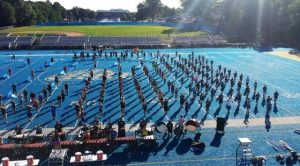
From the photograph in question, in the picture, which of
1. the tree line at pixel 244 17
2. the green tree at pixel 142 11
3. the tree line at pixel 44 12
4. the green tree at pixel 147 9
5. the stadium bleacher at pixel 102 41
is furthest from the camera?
the green tree at pixel 147 9

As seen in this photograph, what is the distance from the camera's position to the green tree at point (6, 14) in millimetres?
100831

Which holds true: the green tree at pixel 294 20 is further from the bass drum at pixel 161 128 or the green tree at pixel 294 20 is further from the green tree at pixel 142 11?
the green tree at pixel 142 11

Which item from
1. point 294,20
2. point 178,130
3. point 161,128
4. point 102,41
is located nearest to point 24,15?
point 102,41

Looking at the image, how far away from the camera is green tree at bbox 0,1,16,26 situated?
331ft

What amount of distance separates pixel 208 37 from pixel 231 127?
188 ft

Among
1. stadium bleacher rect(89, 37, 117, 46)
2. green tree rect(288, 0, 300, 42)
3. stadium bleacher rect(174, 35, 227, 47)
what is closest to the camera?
green tree rect(288, 0, 300, 42)

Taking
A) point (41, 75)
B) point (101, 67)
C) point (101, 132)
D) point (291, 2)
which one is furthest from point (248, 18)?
point (101, 132)

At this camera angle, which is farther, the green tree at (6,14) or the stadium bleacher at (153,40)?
the green tree at (6,14)

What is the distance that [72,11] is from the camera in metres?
182

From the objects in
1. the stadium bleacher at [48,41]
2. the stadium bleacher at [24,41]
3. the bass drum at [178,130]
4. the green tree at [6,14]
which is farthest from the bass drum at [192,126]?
the green tree at [6,14]

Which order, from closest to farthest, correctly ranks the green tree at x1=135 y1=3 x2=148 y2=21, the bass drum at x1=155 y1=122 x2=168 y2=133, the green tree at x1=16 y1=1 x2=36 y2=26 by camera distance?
the bass drum at x1=155 y1=122 x2=168 y2=133, the green tree at x1=16 y1=1 x2=36 y2=26, the green tree at x1=135 y1=3 x2=148 y2=21

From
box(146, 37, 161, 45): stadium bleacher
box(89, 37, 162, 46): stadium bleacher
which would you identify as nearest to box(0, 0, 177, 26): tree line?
box(89, 37, 162, 46): stadium bleacher

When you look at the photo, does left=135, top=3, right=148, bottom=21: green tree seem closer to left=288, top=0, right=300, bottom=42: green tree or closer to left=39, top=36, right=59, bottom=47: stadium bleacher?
left=39, top=36, right=59, bottom=47: stadium bleacher

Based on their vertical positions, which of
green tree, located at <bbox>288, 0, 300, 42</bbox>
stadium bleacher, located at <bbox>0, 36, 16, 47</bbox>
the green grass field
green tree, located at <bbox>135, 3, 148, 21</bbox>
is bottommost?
stadium bleacher, located at <bbox>0, 36, 16, 47</bbox>
